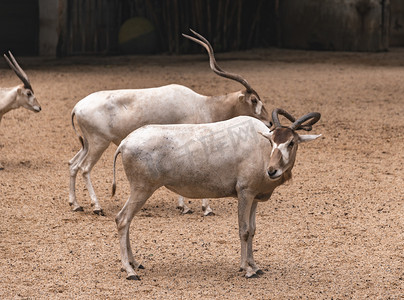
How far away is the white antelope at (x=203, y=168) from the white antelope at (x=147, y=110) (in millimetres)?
1900

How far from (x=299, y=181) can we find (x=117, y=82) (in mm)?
6371

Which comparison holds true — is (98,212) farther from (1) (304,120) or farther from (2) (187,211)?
(1) (304,120)

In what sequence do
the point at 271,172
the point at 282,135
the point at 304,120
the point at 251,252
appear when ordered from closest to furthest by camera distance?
the point at 271,172, the point at 282,135, the point at 304,120, the point at 251,252

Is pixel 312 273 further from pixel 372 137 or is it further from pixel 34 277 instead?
pixel 372 137

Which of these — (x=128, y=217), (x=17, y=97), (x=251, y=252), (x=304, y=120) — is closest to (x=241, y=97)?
(x=304, y=120)

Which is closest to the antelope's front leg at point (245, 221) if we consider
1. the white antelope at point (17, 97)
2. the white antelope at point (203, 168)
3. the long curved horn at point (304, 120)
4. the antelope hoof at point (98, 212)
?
the white antelope at point (203, 168)

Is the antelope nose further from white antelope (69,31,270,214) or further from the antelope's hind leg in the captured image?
white antelope (69,31,270,214)

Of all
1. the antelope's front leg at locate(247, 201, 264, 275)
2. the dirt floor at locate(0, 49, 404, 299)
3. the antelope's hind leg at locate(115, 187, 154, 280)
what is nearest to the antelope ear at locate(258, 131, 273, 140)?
the antelope's front leg at locate(247, 201, 264, 275)

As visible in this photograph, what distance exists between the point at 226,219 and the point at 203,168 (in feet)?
6.61

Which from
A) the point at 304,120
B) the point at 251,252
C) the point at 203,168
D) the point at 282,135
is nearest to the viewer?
the point at 282,135

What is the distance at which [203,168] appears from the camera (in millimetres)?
6250

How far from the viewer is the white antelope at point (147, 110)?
827 cm

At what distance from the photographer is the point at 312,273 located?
20.8ft

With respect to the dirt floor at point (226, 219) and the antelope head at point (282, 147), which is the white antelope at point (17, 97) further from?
the antelope head at point (282, 147)
